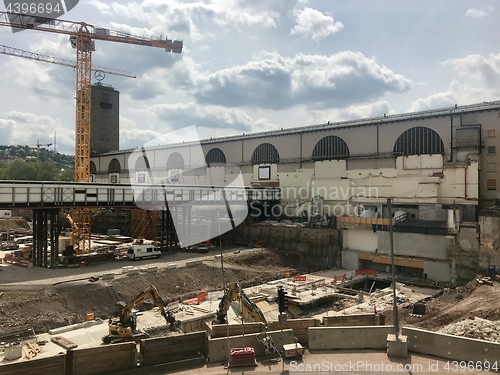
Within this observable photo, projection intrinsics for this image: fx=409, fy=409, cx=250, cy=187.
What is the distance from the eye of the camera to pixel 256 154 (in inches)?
2201

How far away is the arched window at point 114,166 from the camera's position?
251ft

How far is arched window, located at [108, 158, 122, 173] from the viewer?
76.5m

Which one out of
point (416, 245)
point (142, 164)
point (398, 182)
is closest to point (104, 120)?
point (142, 164)

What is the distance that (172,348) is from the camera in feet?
46.4

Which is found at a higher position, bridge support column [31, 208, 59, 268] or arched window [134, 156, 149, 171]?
arched window [134, 156, 149, 171]

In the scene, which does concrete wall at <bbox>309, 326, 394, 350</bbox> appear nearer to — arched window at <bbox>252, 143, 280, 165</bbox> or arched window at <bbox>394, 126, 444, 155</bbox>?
arched window at <bbox>394, 126, 444, 155</bbox>

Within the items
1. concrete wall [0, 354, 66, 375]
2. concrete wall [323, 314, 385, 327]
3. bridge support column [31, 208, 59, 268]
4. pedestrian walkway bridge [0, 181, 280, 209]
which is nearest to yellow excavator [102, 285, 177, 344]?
concrete wall [0, 354, 66, 375]

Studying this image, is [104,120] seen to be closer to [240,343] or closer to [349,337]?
[240,343]

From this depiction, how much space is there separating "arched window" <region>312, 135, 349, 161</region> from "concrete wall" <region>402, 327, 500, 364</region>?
34174mm

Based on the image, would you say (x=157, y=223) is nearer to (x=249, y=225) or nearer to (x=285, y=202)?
(x=249, y=225)

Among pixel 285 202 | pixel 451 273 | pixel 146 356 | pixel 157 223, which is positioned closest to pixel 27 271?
pixel 157 223

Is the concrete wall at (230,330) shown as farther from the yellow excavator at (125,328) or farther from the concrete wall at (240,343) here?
the yellow excavator at (125,328)

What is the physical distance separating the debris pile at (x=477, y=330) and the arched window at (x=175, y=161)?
53418mm

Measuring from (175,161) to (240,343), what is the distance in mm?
54550
